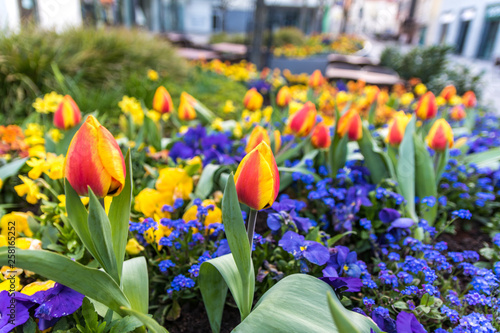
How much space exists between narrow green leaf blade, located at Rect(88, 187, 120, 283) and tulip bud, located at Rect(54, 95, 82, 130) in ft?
3.70

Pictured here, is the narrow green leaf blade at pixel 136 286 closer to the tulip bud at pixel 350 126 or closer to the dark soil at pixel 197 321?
the dark soil at pixel 197 321

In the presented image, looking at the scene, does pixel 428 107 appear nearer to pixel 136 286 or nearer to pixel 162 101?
pixel 162 101

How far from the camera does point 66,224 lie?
4.15ft

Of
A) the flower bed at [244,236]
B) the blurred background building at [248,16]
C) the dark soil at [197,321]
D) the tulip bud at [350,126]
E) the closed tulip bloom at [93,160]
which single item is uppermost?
the blurred background building at [248,16]

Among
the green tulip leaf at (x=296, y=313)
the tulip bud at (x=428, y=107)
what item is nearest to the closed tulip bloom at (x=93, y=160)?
the green tulip leaf at (x=296, y=313)

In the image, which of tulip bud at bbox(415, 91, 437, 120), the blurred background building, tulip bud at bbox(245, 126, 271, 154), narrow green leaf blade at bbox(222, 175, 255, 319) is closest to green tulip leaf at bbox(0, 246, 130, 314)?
narrow green leaf blade at bbox(222, 175, 255, 319)

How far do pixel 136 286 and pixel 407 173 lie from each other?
1257 mm

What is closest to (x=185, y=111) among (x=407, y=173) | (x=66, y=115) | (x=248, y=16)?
(x=66, y=115)

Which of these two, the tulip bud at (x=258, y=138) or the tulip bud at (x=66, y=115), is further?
the tulip bud at (x=66, y=115)

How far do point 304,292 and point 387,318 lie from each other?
29 centimetres

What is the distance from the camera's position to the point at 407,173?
1.59m

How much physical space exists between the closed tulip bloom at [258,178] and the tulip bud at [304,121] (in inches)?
39.1

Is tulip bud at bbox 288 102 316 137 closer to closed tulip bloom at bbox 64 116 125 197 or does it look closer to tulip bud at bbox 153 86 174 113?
tulip bud at bbox 153 86 174 113

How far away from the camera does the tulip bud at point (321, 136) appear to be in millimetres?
1757
